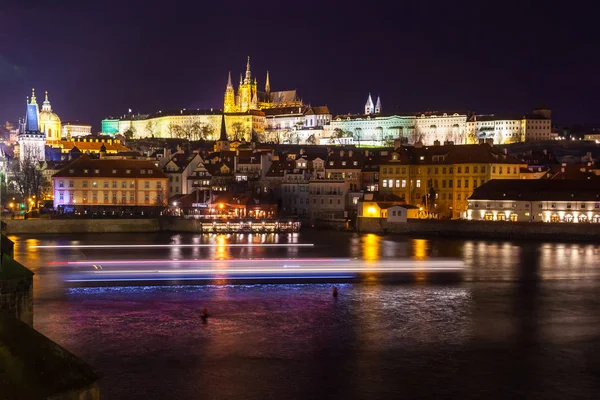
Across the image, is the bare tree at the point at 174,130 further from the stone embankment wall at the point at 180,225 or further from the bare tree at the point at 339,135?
the stone embankment wall at the point at 180,225

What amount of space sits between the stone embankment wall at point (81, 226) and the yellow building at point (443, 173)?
20.0 meters

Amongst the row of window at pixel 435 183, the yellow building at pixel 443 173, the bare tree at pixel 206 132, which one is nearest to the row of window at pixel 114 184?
the row of window at pixel 435 183

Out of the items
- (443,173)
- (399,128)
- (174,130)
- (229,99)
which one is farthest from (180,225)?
(229,99)

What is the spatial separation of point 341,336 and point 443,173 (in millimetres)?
41522

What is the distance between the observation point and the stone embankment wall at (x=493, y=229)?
151 ft

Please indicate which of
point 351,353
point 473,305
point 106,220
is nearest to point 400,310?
point 473,305

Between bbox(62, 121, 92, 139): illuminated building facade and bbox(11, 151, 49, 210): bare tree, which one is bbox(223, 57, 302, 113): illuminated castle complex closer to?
bbox(62, 121, 92, 139): illuminated building facade

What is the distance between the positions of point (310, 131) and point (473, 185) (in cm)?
9128

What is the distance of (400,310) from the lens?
22.2 metres

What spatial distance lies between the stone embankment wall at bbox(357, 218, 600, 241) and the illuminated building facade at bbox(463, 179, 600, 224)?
2.56 meters

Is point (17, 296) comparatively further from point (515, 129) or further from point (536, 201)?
point (515, 129)

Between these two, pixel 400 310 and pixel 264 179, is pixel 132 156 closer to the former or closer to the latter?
pixel 264 179

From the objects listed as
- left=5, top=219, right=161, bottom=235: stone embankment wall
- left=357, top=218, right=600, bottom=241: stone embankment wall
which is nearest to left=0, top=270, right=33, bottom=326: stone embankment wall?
left=5, top=219, right=161, bottom=235: stone embankment wall

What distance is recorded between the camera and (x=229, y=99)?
170 m
